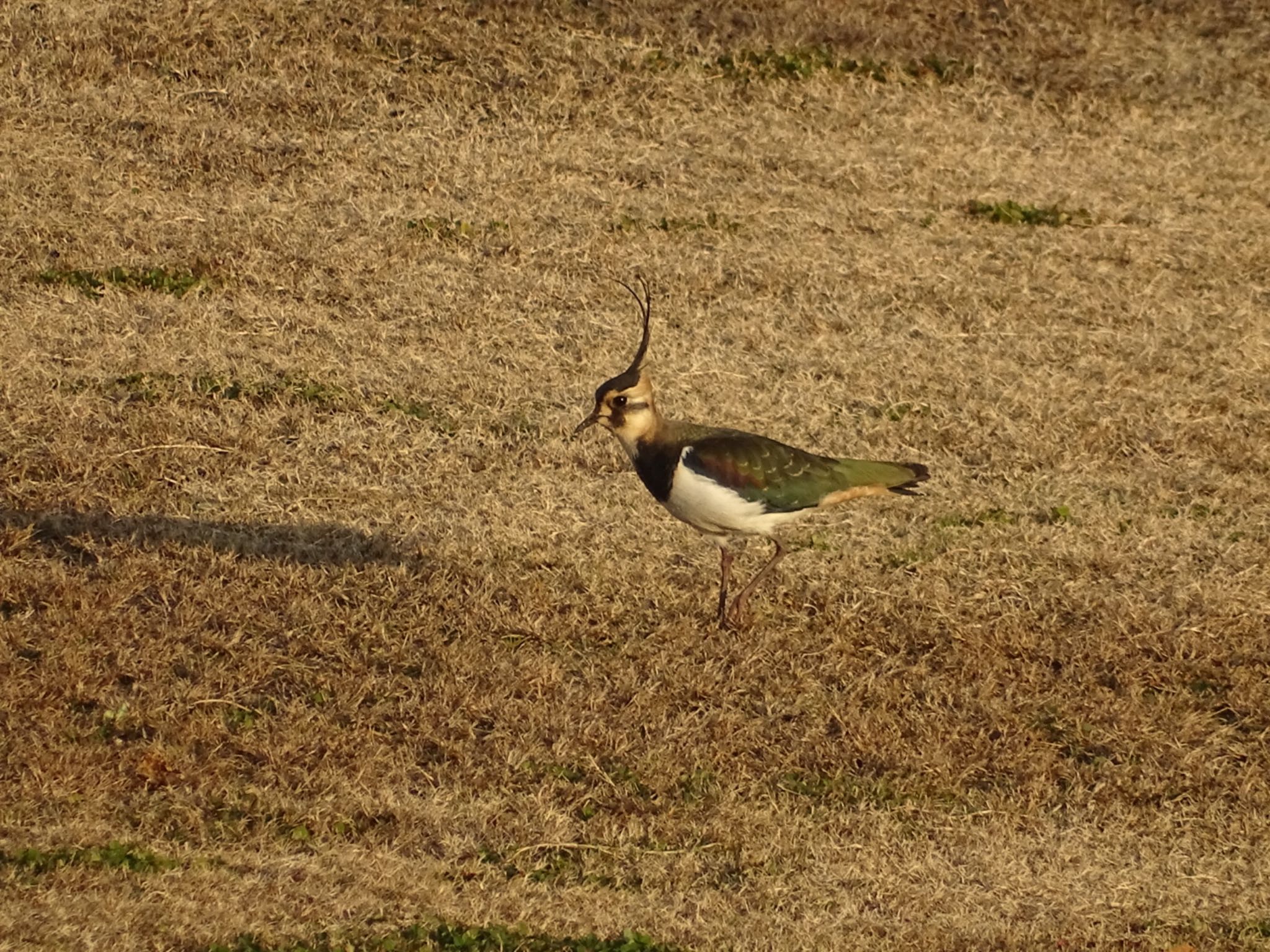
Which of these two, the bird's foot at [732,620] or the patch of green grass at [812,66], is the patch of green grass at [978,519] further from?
the patch of green grass at [812,66]

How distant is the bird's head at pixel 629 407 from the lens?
7.97m

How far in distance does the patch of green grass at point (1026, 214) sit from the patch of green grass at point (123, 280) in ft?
20.5

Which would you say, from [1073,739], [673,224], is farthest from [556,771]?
[673,224]

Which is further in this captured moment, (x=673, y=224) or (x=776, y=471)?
(x=673, y=224)

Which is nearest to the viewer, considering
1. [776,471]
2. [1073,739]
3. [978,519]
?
[1073,739]

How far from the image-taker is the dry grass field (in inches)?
260

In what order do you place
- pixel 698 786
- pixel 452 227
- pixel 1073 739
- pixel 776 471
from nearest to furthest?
1. pixel 698 786
2. pixel 1073 739
3. pixel 776 471
4. pixel 452 227

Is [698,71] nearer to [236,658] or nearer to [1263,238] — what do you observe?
[1263,238]

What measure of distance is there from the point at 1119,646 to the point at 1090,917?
2223 millimetres

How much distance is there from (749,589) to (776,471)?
2.16ft

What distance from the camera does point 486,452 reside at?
10109mm

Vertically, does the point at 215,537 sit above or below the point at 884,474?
below

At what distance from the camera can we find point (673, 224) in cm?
1352

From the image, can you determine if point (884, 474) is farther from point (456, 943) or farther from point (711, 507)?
point (456, 943)
